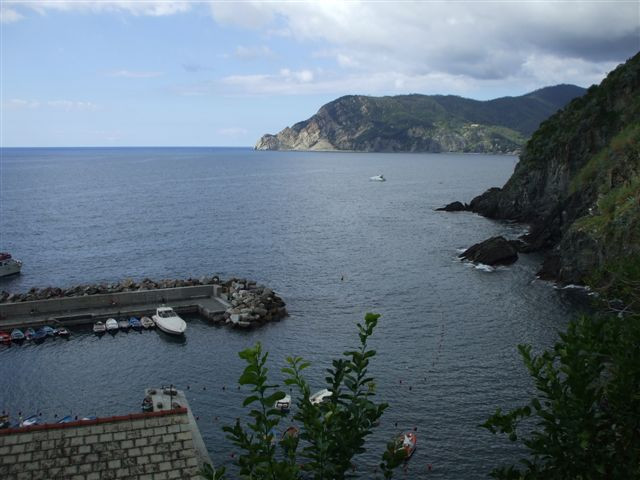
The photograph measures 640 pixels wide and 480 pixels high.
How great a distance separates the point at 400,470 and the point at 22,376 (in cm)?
3520

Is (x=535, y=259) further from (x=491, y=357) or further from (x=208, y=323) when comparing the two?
(x=208, y=323)

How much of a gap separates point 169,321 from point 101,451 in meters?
46.5

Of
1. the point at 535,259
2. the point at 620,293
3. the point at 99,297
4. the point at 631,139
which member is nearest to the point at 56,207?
the point at 99,297

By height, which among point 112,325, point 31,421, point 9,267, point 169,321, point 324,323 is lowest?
point 324,323

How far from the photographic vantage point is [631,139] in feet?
290

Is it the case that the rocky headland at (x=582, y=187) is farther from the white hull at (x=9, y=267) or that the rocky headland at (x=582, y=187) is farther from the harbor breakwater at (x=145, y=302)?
the white hull at (x=9, y=267)

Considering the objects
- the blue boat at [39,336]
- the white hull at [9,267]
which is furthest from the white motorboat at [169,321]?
the white hull at [9,267]

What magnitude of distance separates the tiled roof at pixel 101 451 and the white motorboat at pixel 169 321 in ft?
145

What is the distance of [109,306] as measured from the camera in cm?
7156

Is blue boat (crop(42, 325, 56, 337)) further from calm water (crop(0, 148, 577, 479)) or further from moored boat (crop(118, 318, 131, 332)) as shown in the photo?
moored boat (crop(118, 318, 131, 332))

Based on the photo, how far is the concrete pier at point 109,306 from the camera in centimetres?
6675

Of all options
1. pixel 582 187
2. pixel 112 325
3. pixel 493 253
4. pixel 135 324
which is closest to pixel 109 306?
pixel 112 325

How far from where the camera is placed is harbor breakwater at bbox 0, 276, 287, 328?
6731 cm

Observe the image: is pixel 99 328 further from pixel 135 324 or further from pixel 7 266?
pixel 7 266
